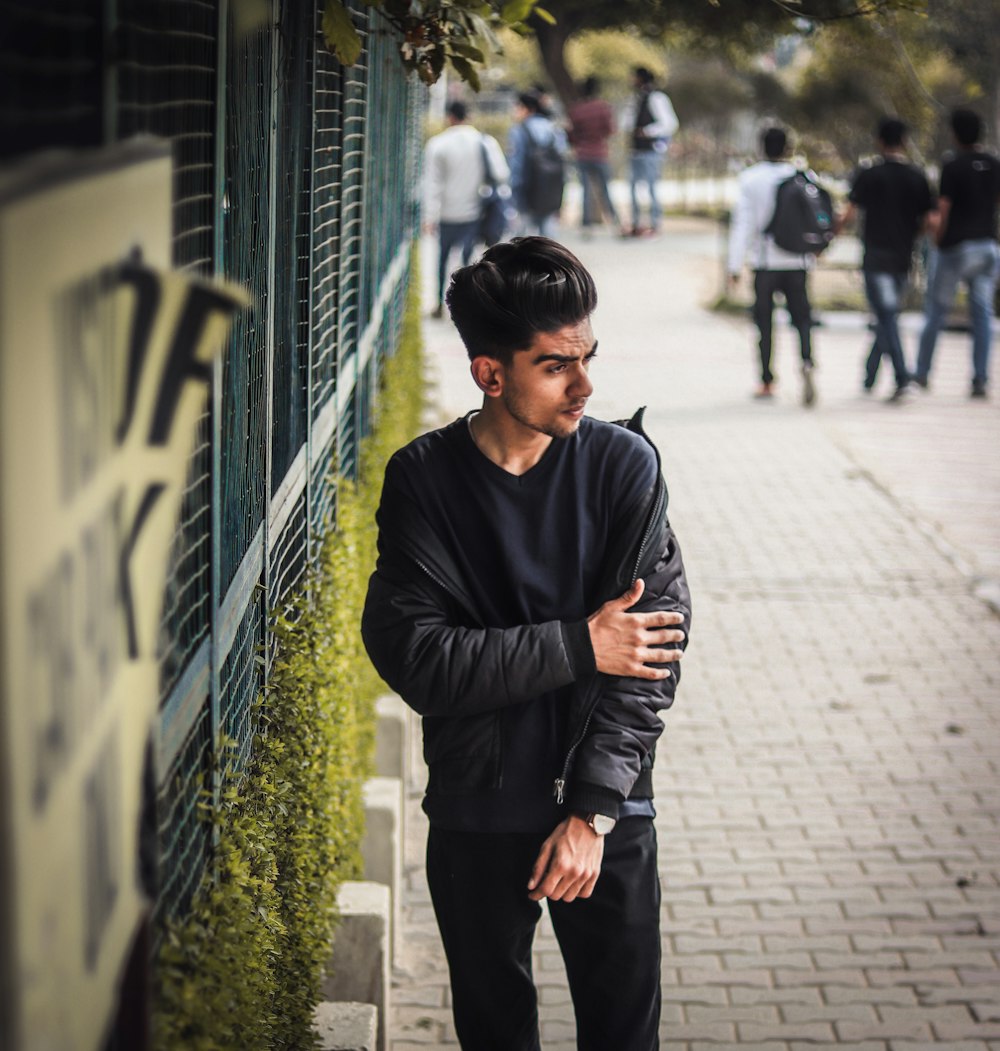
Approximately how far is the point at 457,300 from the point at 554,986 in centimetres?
243

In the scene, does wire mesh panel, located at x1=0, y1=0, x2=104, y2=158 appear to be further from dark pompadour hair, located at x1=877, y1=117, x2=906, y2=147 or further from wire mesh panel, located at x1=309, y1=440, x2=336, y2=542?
dark pompadour hair, located at x1=877, y1=117, x2=906, y2=147

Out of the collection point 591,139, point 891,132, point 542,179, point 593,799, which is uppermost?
point 891,132

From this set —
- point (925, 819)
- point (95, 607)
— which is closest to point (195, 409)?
point (95, 607)

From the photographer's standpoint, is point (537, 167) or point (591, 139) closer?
point (537, 167)

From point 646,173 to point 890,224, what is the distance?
12.1 meters

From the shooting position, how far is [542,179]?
64.6 ft

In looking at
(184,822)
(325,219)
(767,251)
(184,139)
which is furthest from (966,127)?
(184,822)

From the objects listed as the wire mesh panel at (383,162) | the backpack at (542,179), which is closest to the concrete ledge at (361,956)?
the wire mesh panel at (383,162)

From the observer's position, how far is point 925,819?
581 centimetres

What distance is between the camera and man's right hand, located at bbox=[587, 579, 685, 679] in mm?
2902

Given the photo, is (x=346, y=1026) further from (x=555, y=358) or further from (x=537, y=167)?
(x=537, y=167)

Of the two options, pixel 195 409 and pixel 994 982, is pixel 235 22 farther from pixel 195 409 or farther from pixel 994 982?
pixel 994 982

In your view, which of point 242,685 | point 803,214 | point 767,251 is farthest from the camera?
point 767,251

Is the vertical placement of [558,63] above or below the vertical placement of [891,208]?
above
